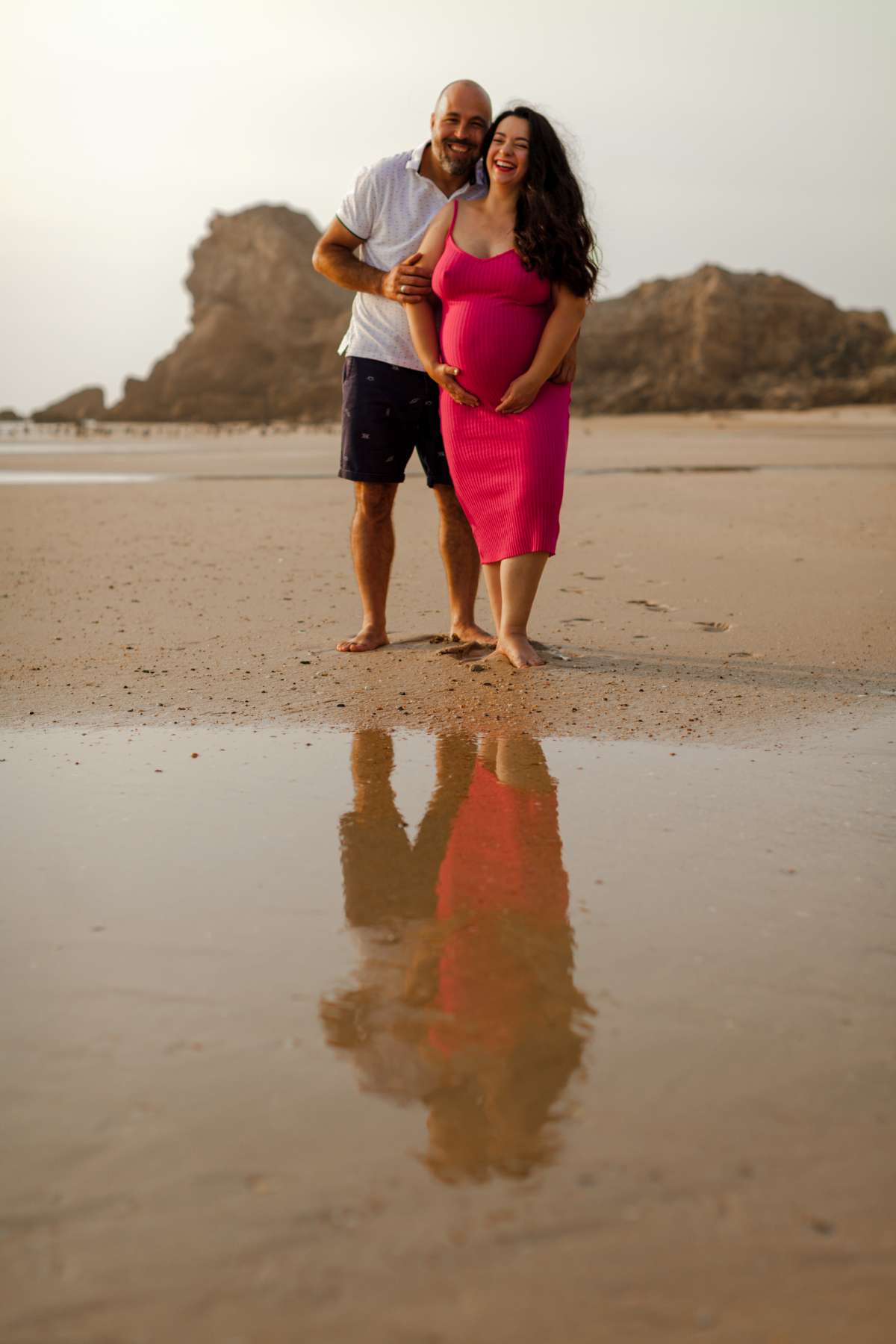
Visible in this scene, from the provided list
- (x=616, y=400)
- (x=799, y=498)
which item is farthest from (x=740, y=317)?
(x=799, y=498)

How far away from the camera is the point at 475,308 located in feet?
12.0

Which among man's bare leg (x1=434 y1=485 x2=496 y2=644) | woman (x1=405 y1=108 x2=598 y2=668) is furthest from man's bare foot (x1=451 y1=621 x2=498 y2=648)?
woman (x1=405 y1=108 x2=598 y2=668)

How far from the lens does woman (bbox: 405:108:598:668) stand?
11.6 ft

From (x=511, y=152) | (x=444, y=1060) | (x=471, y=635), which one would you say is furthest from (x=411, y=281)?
(x=444, y=1060)

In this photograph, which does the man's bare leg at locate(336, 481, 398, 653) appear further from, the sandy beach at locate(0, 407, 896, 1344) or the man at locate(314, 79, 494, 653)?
the sandy beach at locate(0, 407, 896, 1344)

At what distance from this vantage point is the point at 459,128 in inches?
147

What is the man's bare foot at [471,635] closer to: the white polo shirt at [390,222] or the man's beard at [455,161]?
the white polo shirt at [390,222]

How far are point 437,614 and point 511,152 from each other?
64.8 inches

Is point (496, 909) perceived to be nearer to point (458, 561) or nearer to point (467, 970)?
point (467, 970)

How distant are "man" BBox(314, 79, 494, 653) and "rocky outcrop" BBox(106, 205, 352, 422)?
168 ft

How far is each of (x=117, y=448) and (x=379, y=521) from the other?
17594 mm

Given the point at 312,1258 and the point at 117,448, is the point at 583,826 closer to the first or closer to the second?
the point at 312,1258

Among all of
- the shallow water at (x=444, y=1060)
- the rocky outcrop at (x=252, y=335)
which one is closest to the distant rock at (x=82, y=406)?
the rocky outcrop at (x=252, y=335)

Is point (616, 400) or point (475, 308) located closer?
point (475, 308)
